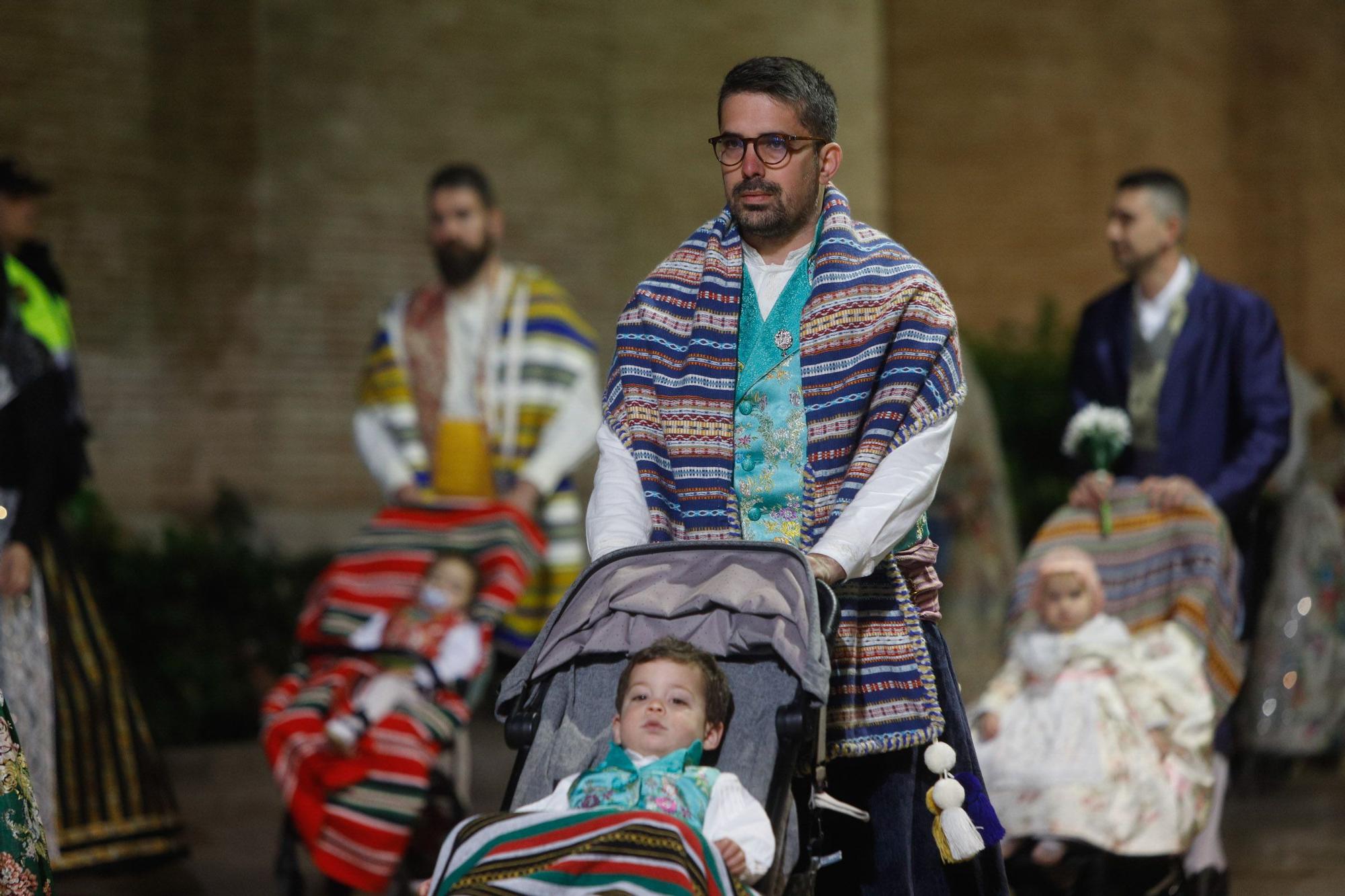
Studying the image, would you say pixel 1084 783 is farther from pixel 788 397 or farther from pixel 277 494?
pixel 277 494

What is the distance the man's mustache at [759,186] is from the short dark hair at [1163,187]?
283 centimetres

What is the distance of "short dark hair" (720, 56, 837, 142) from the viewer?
332 centimetres

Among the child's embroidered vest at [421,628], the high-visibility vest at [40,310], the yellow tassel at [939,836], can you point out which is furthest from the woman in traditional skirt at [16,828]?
the high-visibility vest at [40,310]

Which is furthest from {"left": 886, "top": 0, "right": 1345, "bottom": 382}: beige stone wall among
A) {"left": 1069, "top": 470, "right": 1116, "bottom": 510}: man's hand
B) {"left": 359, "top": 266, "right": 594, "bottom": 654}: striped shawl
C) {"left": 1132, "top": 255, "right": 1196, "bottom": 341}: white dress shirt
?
{"left": 1069, "top": 470, "right": 1116, "bottom": 510}: man's hand

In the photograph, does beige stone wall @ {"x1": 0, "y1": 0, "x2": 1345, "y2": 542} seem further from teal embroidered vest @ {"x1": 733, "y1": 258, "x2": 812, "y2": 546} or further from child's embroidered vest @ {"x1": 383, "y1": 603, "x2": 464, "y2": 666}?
teal embroidered vest @ {"x1": 733, "y1": 258, "x2": 812, "y2": 546}

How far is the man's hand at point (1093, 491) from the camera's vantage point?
5.44m

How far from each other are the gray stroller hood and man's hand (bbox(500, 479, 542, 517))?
3.10 m

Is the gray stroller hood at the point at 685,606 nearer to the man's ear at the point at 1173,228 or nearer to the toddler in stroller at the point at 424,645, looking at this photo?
the toddler in stroller at the point at 424,645

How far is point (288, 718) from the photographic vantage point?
552 centimetres

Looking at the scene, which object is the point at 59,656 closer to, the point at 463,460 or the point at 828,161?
the point at 463,460

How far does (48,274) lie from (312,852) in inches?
86.2

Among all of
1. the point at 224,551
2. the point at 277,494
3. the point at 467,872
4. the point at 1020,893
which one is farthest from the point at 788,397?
the point at 277,494

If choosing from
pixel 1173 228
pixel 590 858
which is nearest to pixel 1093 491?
pixel 1173 228

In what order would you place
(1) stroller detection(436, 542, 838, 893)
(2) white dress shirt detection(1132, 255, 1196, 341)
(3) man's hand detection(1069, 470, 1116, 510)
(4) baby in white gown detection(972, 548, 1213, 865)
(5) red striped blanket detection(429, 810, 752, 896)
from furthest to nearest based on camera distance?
(2) white dress shirt detection(1132, 255, 1196, 341) → (3) man's hand detection(1069, 470, 1116, 510) → (4) baby in white gown detection(972, 548, 1213, 865) → (1) stroller detection(436, 542, 838, 893) → (5) red striped blanket detection(429, 810, 752, 896)
